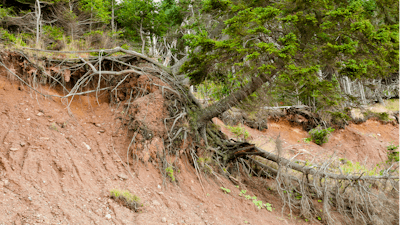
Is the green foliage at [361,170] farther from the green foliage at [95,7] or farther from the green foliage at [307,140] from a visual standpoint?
the green foliage at [95,7]

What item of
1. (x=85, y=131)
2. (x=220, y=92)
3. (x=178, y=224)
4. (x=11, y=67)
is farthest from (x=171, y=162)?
(x=11, y=67)

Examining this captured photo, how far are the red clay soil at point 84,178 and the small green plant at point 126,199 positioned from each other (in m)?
0.10

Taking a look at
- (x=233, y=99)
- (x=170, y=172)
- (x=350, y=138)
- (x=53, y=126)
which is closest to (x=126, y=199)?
(x=170, y=172)

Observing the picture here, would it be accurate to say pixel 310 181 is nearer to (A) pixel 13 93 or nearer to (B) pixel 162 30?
(A) pixel 13 93

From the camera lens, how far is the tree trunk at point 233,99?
5570mm

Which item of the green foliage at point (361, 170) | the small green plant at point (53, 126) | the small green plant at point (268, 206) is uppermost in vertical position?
the small green plant at point (53, 126)

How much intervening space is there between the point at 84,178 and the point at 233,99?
12.0ft

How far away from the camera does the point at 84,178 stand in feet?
14.2

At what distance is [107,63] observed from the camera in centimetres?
673

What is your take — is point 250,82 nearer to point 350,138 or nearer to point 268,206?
point 268,206

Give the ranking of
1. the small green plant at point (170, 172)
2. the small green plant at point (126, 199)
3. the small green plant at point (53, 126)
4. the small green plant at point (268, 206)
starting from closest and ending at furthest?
the small green plant at point (126, 199)
the small green plant at point (53, 126)
the small green plant at point (170, 172)
the small green plant at point (268, 206)

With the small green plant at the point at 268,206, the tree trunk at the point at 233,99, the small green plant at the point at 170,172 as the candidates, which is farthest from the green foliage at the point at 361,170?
the small green plant at the point at 170,172

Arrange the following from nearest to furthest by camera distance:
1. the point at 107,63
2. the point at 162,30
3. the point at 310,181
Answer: the point at 310,181 → the point at 107,63 → the point at 162,30

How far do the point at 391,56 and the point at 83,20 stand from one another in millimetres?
13851
